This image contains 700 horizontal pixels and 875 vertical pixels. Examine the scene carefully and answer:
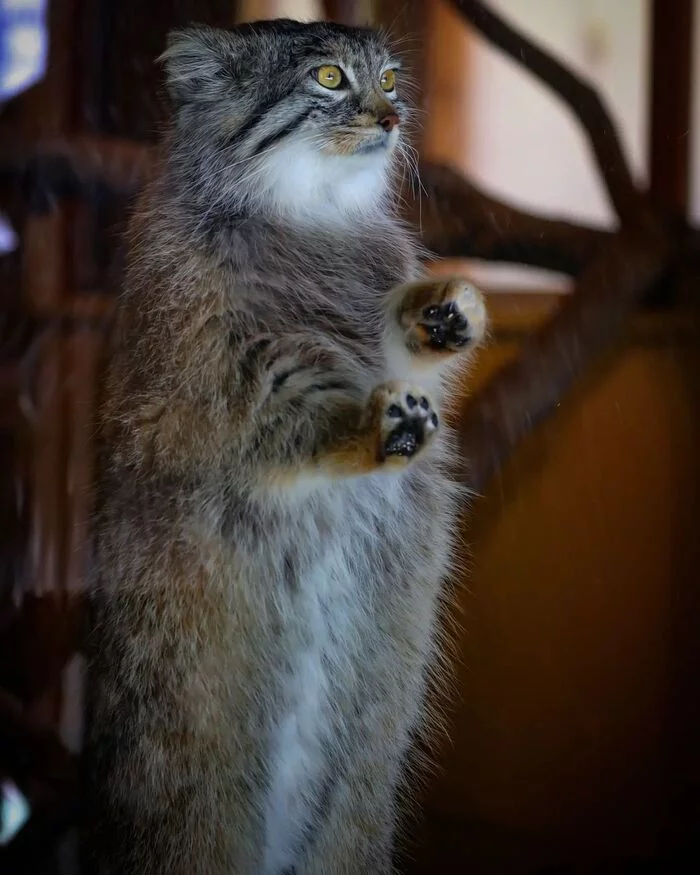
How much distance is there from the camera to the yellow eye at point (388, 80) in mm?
857

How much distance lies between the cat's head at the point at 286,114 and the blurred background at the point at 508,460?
90mm

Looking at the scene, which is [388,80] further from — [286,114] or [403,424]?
[403,424]

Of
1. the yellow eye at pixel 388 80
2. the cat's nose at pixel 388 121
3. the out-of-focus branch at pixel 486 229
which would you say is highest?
the yellow eye at pixel 388 80

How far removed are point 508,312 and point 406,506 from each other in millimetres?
228

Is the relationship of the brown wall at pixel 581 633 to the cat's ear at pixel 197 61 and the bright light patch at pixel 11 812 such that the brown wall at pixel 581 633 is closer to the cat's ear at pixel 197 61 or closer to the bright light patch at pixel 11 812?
the cat's ear at pixel 197 61

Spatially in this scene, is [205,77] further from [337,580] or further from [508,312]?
[337,580]

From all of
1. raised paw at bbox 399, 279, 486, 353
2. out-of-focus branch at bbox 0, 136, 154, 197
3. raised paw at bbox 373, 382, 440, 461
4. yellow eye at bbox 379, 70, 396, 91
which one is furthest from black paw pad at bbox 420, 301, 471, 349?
out-of-focus branch at bbox 0, 136, 154, 197

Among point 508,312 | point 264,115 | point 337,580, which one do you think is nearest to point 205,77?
point 264,115

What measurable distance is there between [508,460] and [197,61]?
495mm

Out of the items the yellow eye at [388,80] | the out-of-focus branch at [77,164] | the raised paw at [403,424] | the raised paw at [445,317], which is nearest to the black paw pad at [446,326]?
the raised paw at [445,317]

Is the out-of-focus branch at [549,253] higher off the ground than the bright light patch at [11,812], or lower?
higher

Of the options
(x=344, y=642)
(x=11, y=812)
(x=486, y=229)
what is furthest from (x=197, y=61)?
(x=11, y=812)

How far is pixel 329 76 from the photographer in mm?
824

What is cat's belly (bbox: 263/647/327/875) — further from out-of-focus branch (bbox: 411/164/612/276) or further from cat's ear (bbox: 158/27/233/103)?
cat's ear (bbox: 158/27/233/103)
